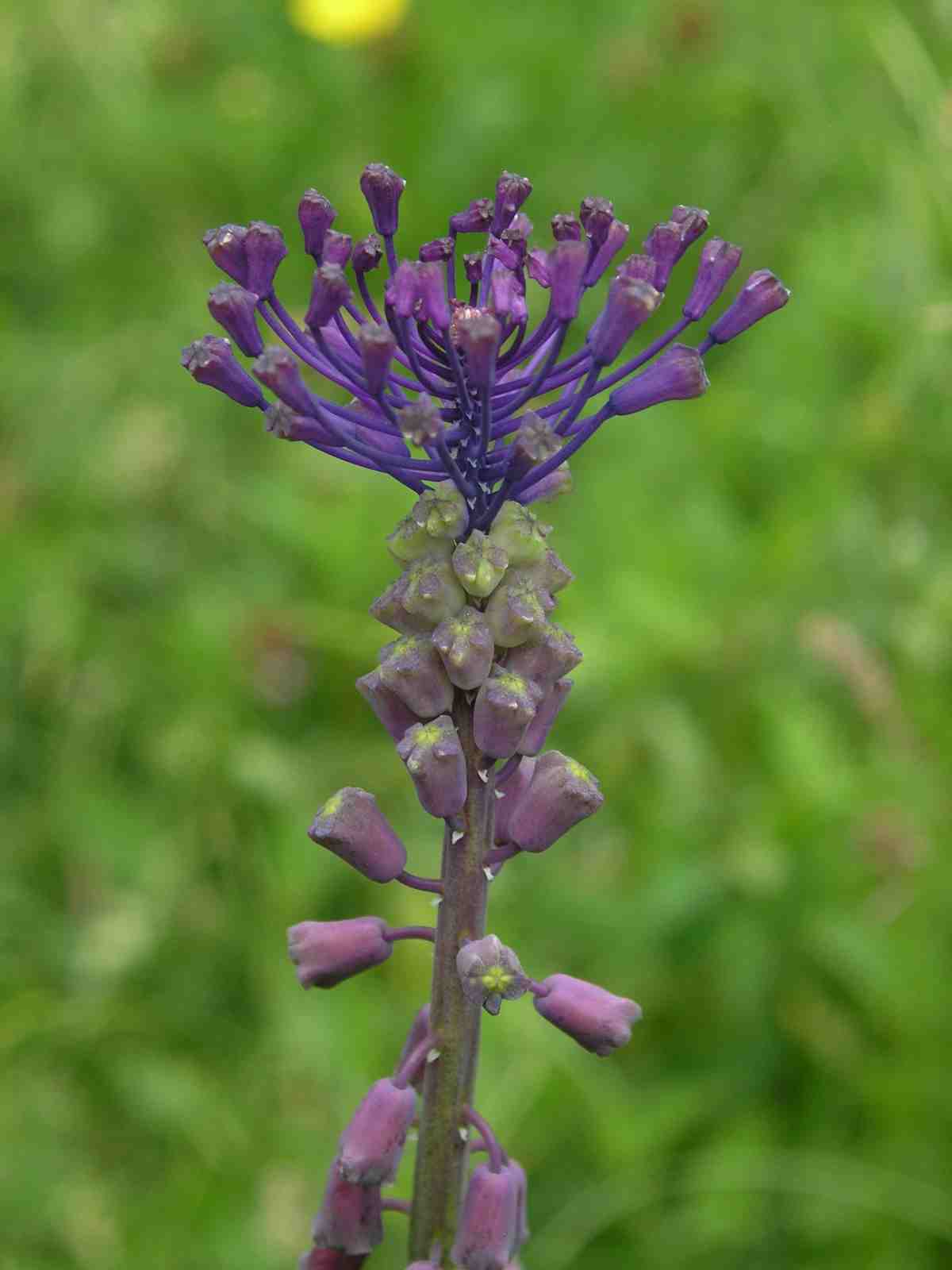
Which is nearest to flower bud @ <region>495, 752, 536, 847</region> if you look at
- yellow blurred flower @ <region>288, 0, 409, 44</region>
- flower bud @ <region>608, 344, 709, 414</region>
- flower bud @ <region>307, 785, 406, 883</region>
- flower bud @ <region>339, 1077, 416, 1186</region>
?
flower bud @ <region>307, 785, 406, 883</region>

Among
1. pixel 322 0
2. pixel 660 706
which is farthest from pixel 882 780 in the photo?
pixel 322 0

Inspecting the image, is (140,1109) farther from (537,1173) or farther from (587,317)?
(587,317)

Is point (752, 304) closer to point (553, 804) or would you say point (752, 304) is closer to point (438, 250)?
point (438, 250)

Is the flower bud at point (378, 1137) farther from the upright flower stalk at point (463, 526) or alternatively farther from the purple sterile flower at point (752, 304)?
the purple sterile flower at point (752, 304)

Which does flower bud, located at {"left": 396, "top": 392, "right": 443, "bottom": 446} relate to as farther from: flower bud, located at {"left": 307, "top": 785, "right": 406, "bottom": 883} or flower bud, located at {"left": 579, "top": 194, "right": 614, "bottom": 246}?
flower bud, located at {"left": 307, "top": 785, "right": 406, "bottom": 883}

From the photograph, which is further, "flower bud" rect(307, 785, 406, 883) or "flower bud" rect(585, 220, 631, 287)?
"flower bud" rect(307, 785, 406, 883)
